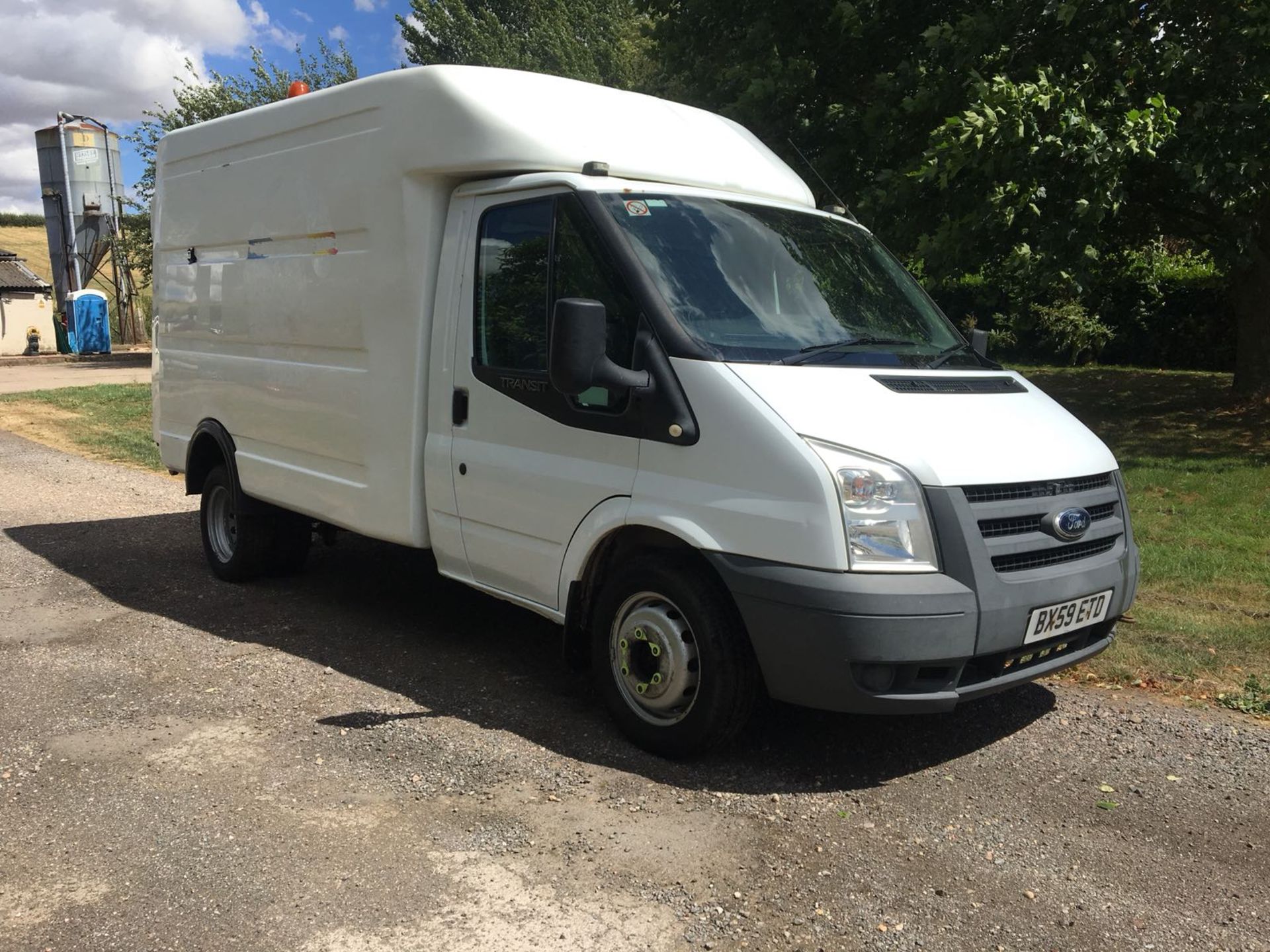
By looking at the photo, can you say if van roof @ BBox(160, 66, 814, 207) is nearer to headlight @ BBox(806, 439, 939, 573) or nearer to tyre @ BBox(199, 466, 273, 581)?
headlight @ BBox(806, 439, 939, 573)

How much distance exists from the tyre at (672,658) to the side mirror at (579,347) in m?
0.76

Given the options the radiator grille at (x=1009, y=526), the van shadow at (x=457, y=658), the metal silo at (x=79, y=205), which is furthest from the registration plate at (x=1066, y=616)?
the metal silo at (x=79, y=205)

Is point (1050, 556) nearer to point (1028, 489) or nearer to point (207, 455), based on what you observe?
point (1028, 489)

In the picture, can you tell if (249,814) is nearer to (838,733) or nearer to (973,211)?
(838,733)

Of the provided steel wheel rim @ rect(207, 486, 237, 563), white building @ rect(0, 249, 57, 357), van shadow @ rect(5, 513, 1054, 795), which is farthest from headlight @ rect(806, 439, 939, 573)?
white building @ rect(0, 249, 57, 357)

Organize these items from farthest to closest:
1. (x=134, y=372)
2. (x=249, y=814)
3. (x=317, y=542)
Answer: (x=134, y=372), (x=317, y=542), (x=249, y=814)

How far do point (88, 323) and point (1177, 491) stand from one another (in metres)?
37.4

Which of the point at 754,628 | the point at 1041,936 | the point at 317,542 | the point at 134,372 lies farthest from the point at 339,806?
the point at 134,372

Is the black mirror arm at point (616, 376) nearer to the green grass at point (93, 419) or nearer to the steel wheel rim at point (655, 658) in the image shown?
the steel wheel rim at point (655, 658)

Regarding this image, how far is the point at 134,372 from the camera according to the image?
30.2 metres

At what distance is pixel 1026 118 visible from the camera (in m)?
9.66

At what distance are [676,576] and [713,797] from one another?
2.69ft

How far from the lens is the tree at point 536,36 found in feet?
Answer: 115

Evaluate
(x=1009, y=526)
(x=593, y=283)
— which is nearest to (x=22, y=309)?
(x=593, y=283)
